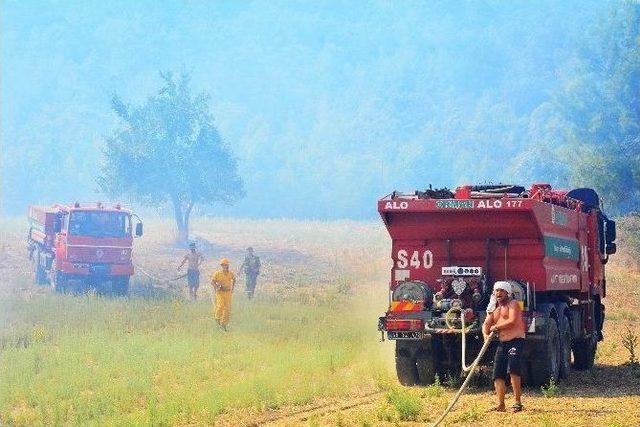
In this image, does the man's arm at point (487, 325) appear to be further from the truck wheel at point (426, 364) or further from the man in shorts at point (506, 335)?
the truck wheel at point (426, 364)

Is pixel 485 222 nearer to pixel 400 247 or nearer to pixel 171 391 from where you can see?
pixel 400 247

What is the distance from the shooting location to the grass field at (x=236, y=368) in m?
12.6

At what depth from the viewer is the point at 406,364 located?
579 inches

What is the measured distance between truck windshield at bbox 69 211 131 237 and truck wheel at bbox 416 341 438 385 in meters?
17.5

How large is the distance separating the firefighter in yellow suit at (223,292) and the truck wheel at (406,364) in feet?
23.9

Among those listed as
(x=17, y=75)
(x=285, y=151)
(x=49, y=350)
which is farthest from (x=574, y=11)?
(x=49, y=350)

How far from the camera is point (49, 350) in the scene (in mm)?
18781

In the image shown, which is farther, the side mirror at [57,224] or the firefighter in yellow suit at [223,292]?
the side mirror at [57,224]

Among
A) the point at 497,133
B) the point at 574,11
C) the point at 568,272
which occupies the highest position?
the point at 574,11

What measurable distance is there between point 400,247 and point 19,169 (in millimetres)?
128426

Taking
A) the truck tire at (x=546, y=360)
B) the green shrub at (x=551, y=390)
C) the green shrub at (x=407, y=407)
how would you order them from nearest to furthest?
the green shrub at (x=407, y=407) → the green shrub at (x=551, y=390) → the truck tire at (x=546, y=360)

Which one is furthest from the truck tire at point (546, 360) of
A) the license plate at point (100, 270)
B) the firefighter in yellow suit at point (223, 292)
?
the license plate at point (100, 270)

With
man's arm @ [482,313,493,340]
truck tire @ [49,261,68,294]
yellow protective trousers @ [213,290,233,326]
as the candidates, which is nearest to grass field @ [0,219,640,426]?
yellow protective trousers @ [213,290,233,326]

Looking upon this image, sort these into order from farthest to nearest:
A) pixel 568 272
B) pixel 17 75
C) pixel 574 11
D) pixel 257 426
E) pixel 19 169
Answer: pixel 574 11 < pixel 17 75 < pixel 19 169 < pixel 568 272 < pixel 257 426
